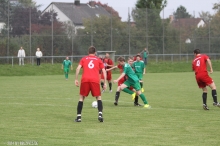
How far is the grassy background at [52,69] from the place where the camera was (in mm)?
43094

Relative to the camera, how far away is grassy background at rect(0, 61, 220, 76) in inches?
1697

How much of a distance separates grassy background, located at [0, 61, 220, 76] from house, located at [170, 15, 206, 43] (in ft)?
16.5

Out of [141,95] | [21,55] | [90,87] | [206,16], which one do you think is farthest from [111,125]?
[206,16]

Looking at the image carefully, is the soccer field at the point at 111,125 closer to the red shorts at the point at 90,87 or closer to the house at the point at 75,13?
the red shorts at the point at 90,87

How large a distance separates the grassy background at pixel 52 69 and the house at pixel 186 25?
502cm

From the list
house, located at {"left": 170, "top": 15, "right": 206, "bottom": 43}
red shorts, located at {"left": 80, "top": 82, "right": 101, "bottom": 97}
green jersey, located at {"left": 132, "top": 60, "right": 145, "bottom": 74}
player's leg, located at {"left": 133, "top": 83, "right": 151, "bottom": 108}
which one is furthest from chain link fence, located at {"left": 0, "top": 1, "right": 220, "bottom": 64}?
red shorts, located at {"left": 80, "top": 82, "right": 101, "bottom": 97}

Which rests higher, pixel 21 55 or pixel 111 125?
pixel 21 55

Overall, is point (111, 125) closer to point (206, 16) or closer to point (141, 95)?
point (141, 95)

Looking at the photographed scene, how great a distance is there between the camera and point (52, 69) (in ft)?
148

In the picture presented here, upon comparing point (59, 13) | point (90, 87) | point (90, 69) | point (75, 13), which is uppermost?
point (75, 13)

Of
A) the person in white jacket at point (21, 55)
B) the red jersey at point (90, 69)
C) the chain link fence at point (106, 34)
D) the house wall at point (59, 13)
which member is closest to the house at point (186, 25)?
the chain link fence at point (106, 34)

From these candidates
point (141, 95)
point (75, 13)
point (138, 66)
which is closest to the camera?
point (141, 95)

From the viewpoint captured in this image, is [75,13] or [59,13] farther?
[75,13]

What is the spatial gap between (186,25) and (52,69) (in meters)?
17.6
